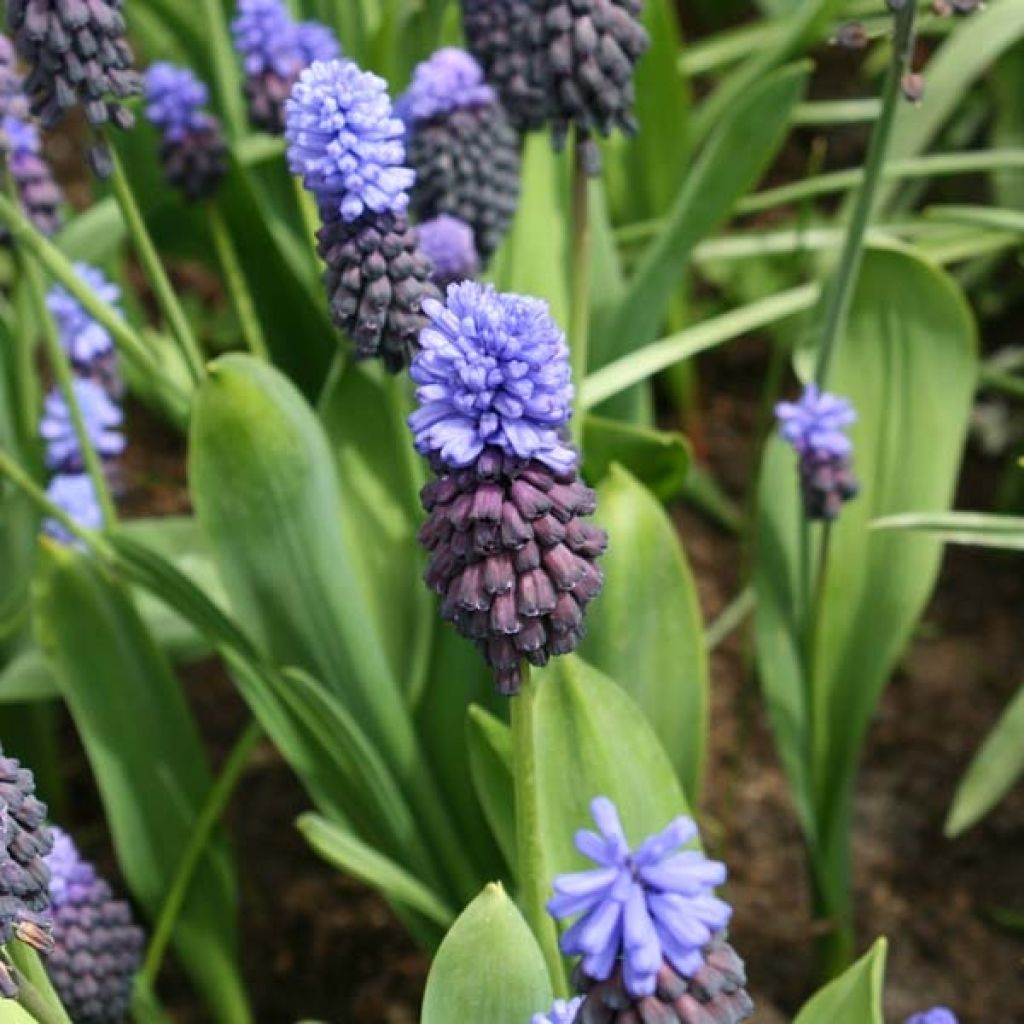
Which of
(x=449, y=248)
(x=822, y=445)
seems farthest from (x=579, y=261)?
(x=822, y=445)

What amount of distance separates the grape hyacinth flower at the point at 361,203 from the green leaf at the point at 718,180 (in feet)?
2.63

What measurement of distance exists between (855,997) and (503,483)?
1.92 ft

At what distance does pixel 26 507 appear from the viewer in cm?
264

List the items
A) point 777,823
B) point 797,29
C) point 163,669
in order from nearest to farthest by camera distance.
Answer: point 163,669 < point 797,29 < point 777,823

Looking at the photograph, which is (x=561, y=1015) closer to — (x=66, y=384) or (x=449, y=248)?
(x=449, y=248)

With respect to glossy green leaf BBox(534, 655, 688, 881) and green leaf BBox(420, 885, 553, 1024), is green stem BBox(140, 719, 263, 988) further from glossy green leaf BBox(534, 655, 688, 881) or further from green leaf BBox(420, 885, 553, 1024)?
green leaf BBox(420, 885, 553, 1024)

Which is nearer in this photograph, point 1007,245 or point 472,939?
point 472,939

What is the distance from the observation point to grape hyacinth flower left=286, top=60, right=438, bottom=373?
170cm

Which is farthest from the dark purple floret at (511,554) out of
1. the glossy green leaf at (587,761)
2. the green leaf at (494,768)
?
the green leaf at (494,768)

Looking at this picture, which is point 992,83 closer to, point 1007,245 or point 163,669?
point 1007,245

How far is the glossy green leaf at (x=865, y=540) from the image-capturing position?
2.51 m

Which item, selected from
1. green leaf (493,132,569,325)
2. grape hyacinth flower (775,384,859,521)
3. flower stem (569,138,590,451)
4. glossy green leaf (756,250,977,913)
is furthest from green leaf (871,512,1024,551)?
green leaf (493,132,569,325)

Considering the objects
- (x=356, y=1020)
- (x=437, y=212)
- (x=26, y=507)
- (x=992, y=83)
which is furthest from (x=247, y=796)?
(x=992, y=83)

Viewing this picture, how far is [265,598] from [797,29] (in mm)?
1273
